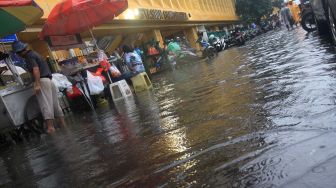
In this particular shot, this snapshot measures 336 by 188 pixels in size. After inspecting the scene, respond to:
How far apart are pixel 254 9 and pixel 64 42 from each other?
5069cm

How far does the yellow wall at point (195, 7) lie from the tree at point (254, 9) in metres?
1.95

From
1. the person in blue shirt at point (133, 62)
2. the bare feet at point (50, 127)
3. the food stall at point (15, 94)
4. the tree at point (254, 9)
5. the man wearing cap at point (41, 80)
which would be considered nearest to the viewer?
the food stall at point (15, 94)

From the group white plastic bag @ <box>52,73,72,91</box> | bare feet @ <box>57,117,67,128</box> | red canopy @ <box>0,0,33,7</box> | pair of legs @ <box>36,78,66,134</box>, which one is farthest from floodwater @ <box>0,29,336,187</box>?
white plastic bag @ <box>52,73,72,91</box>

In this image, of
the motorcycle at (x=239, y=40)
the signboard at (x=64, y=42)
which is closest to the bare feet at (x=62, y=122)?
the signboard at (x=64, y=42)

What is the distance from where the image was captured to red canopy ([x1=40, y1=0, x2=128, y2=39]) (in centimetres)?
1168

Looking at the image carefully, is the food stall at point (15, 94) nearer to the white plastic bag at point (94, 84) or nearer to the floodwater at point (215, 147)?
the floodwater at point (215, 147)

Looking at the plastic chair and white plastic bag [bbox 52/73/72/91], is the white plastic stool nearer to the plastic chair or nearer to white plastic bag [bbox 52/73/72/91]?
the plastic chair

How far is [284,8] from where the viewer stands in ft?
96.8

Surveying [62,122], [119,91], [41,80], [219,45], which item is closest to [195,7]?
[219,45]

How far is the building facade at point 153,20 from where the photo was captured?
16.2 metres

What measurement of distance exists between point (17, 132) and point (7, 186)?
4.31 m

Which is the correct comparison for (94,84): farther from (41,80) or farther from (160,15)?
(160,15)

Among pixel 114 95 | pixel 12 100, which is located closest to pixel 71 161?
pixel 12 100

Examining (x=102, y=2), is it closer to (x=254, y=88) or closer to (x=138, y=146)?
(x=254, y=88)
